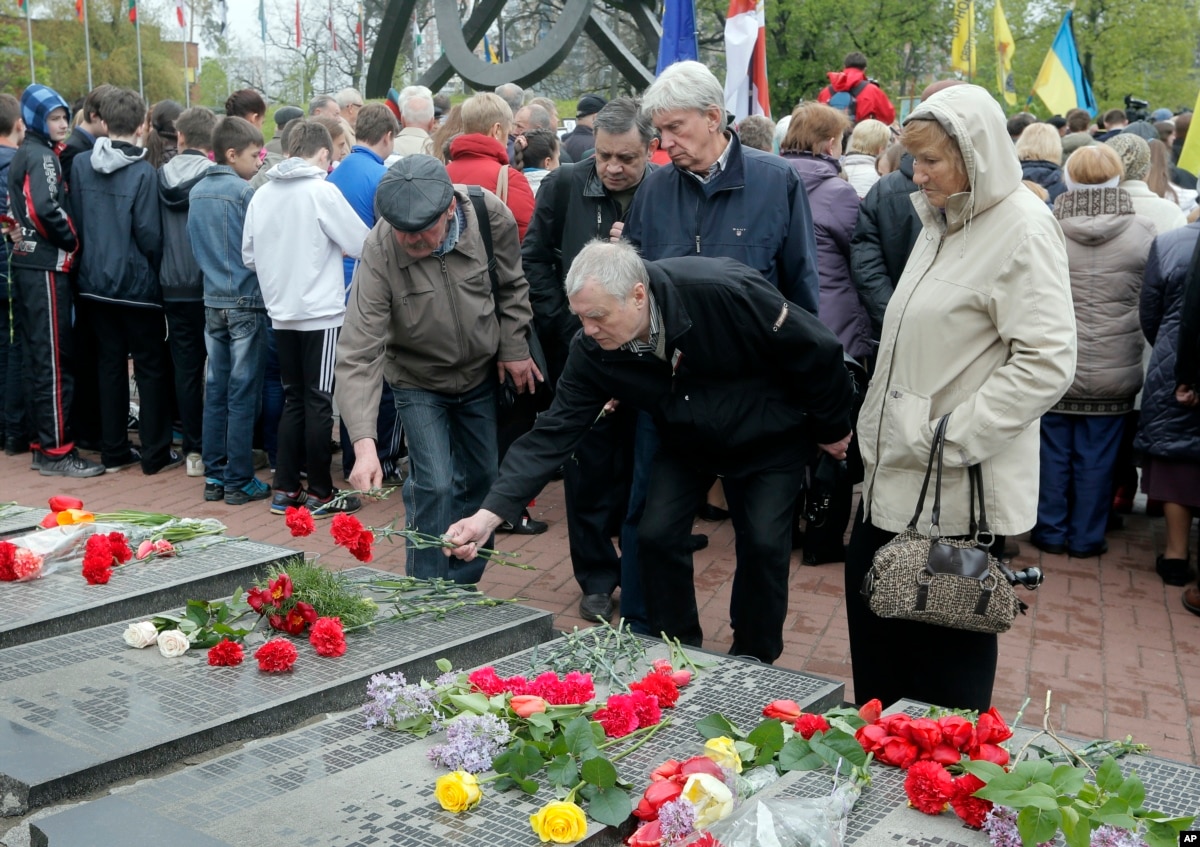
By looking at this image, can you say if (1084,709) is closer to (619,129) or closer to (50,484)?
(619,129)

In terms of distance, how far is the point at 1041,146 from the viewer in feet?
23.5

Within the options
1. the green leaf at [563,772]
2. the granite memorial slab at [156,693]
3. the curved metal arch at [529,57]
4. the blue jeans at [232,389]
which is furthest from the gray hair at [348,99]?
the curved metal arch at [529,57]

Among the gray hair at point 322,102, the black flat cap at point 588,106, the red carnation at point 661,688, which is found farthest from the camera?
the black flat cap at point 588,106

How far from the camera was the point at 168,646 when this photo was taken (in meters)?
3.72

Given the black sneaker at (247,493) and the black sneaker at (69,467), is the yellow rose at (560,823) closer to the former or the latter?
the black sneaker at (247,493)

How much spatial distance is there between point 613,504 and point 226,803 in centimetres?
267

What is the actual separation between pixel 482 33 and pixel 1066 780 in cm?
1926

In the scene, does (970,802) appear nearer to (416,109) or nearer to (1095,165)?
(1095,165)

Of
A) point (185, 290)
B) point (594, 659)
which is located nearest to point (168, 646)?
point (594, 659)

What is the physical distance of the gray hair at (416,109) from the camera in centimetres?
823

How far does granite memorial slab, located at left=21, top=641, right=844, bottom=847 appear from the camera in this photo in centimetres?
261

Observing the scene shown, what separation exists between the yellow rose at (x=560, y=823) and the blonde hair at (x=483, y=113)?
177 inches

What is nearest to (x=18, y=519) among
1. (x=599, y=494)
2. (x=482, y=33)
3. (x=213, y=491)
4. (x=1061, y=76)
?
(x=213, y=491)

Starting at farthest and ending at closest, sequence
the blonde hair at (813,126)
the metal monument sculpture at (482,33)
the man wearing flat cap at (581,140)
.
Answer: the metal monument sculpture at (482,33) → the man wearing flat cap at (581,140) → the blonde hair at (813,126)
